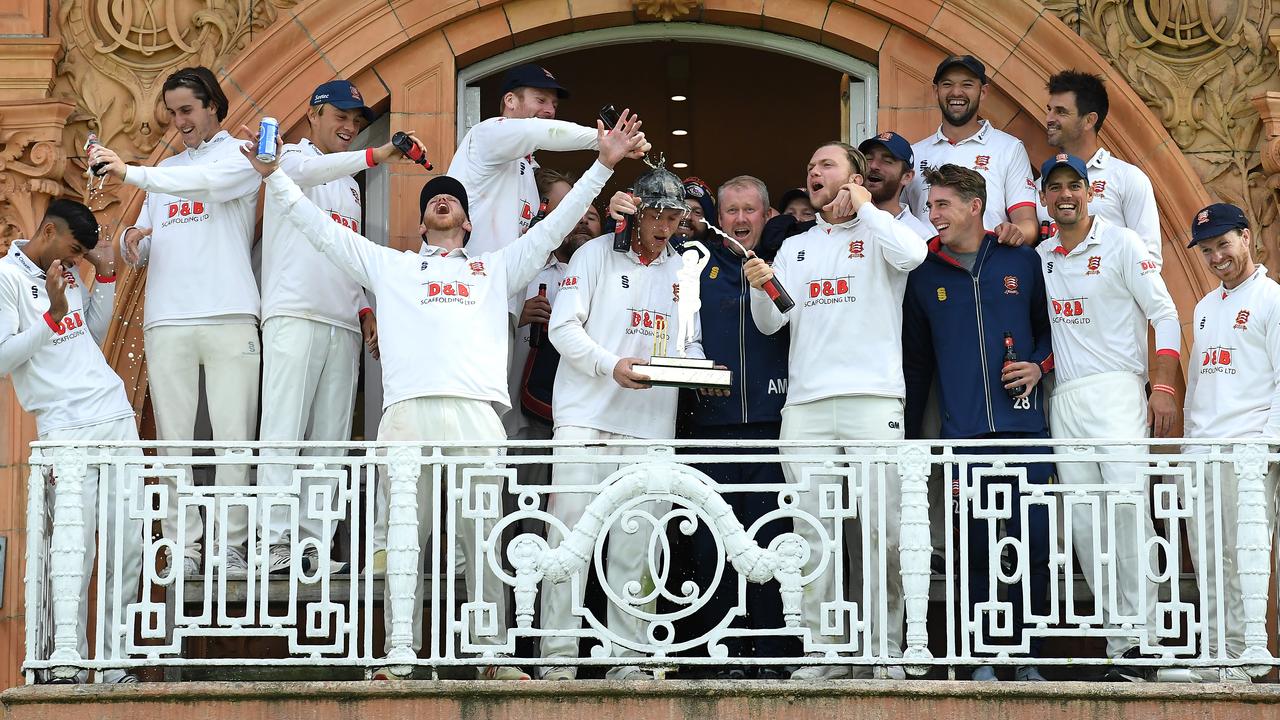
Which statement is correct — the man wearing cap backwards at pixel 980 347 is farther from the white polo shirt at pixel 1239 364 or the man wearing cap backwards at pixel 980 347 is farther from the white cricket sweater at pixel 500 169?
the white cricket sweater at pixel 500 169

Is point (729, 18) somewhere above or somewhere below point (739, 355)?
above

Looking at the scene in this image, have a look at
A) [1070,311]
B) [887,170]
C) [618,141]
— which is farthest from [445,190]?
[1070,311]

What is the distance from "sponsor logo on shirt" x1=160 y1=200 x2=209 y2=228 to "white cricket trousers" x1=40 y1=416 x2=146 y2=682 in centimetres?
130

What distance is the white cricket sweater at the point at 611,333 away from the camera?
32.2 ft

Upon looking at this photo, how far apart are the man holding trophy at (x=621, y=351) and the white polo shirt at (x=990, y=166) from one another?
1401 millimetres

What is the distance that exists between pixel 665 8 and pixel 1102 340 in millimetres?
3470

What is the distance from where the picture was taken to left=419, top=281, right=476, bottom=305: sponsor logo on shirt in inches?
380

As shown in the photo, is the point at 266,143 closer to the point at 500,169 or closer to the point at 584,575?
the point at 500,169

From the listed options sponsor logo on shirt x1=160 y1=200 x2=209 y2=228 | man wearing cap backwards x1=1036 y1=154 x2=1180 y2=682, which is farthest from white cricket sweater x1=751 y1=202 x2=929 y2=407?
sponsor logo on shirt x1=160 y1=200 x2=209 y2=228

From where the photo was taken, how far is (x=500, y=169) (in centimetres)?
1066

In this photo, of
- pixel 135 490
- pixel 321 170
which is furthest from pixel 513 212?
pixel 135 490

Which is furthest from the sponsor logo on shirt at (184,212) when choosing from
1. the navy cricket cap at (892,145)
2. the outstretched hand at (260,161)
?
the navy cricket cap at (892,145)

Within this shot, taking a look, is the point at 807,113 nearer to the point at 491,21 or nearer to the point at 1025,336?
the point at 491,21

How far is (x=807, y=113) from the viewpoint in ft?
54.9
